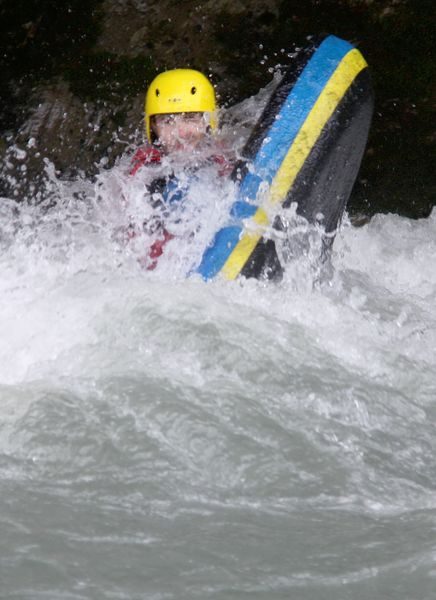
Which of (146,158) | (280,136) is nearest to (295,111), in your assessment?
(280,136)

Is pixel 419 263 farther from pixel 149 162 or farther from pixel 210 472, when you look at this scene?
pixel 210 472

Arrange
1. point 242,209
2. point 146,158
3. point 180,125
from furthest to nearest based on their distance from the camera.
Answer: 1. point 180,125
2. point 146,158
3. point 242,209

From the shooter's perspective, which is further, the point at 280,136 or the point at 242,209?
the point at 280,136

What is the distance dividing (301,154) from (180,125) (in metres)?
0.54

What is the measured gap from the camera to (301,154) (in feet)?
14.0

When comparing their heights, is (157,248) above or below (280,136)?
below

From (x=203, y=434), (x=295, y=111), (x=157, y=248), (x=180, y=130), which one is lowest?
(x=203, y=434)

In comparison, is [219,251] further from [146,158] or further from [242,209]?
[146,158]

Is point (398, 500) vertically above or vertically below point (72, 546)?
above

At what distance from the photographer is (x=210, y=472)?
8.91 ft

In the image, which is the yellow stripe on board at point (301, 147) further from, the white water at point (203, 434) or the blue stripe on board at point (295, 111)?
the white water at point (203, 434)

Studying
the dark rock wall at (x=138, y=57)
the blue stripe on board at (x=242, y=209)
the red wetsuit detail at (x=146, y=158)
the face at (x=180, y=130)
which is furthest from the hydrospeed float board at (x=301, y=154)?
the dark rock wall at (x=138, y=57)

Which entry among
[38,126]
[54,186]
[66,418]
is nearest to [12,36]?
[38,126]

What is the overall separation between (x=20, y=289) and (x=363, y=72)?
1.97 metres
